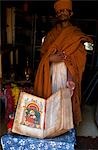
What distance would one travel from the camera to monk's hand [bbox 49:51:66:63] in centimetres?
287

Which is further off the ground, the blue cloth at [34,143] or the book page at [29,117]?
the book page at [29,117]

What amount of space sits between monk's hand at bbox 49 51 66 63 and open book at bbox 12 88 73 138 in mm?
332

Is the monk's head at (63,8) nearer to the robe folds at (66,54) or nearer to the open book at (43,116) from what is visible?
the robe folds at (66,54)

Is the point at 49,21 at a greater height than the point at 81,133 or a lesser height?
greater

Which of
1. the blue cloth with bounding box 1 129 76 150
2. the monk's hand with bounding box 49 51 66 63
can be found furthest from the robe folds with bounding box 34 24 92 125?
the blue cloth with bounding box 1 129 76 150

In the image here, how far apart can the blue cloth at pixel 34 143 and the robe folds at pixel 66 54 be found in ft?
1.55

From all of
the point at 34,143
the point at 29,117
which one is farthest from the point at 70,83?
the point at 34,143

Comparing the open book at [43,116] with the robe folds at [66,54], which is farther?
the robe folds at [66,54]

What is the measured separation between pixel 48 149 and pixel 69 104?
0.41 meters

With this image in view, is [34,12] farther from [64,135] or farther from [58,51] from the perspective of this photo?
[64,135]

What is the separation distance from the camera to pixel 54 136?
105 inches

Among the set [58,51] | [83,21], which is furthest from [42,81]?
[83,21]

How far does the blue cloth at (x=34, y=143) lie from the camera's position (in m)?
2.62

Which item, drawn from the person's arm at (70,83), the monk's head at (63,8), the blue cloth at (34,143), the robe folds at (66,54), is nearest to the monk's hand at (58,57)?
the robe folds at (66,54)
